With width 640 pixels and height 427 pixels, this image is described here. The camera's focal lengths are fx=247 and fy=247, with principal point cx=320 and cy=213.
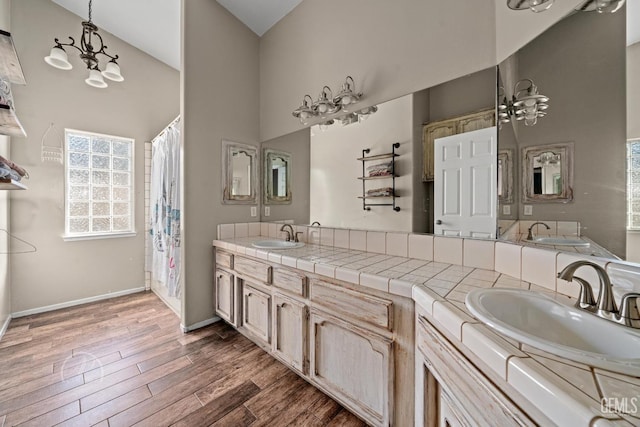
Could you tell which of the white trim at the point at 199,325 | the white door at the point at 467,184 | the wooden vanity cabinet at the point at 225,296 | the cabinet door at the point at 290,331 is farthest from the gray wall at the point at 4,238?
the white door at the point at 467,184

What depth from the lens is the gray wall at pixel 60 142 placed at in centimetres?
255

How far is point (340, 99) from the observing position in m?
1.87

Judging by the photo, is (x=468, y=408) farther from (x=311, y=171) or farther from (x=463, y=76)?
(x=311, y=171)

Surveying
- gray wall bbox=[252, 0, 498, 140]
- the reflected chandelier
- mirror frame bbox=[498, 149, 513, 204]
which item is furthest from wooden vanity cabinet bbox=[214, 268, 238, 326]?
the reflected chandelier

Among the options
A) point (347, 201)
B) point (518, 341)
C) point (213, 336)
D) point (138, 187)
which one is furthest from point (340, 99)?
point (138, 187)

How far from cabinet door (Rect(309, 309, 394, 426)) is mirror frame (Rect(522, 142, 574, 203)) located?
0.92 metres

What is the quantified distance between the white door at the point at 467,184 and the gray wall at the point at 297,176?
115cm

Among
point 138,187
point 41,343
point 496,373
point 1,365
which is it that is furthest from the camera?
point 138,187

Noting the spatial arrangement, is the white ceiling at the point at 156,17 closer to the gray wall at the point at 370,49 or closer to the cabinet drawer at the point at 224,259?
the gray wall at the point at 370,49

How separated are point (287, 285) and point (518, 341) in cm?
122

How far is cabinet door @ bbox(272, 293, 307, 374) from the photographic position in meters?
1.49

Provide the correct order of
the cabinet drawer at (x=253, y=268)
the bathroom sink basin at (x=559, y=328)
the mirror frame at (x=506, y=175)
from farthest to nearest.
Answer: the cabinet drawer at (x=253, y=268) → the mirror frame at (x=506, y=175) → the bathroom sink basin at (x=559, y=328)

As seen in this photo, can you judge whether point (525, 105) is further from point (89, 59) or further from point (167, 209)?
point (89, 59)

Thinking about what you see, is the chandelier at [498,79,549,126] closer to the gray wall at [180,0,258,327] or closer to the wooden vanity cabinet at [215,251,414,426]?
the wooden vanity cabinet at [215,251,414,426]
